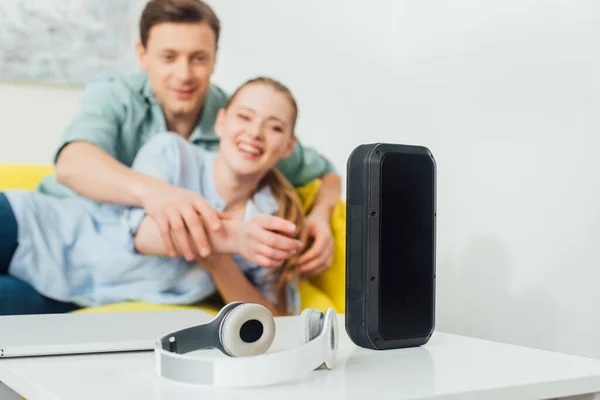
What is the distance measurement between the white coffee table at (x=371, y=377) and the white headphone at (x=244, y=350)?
1 cm

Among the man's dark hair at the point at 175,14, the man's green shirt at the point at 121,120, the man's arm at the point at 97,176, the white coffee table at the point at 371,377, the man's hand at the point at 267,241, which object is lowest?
the man's hand at the point at 267,241

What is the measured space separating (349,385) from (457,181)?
3.70 ft

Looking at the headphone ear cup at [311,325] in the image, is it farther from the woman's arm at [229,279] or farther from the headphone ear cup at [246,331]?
the woman's arm at [229,279]

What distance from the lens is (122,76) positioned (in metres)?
1.79

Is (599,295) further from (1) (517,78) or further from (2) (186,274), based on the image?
(2) (186,274)

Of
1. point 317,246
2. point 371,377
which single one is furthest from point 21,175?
point 371,377

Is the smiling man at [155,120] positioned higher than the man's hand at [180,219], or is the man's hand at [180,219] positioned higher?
the smiling man at [155,120]

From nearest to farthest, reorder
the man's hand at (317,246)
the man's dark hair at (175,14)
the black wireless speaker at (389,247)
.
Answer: the black wireless speaker at (389,247) → the man's dark hair at (175,14) → the man's hand at (317,246)

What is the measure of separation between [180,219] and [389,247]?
90 cm

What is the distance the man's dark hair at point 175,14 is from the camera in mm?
1814

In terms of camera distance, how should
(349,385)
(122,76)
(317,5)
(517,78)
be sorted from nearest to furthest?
(349,385) → (517,78) → (122,76) → (317,5)

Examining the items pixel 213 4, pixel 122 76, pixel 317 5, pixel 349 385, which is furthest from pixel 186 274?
pixel 349 385

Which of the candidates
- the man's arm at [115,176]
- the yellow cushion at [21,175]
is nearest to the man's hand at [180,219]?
the man's arm at [115,176]

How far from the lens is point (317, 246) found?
199 cm
